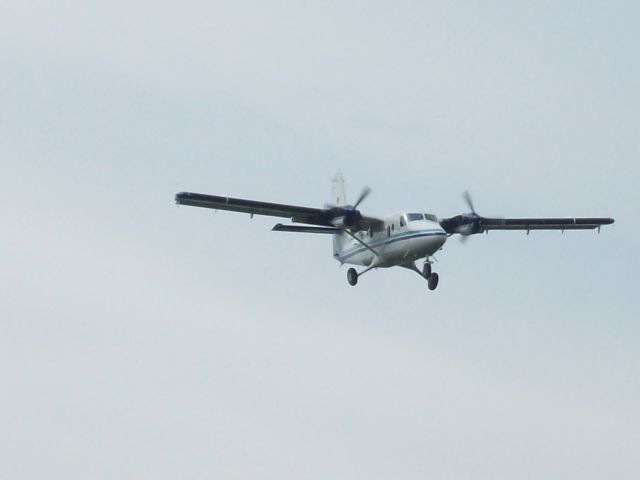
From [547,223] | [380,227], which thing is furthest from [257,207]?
[547,223]

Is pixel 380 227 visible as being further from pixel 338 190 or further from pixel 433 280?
pixel 338 190

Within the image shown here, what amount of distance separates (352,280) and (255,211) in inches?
265

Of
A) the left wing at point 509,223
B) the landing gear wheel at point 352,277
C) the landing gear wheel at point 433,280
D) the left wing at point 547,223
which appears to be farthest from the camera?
the left wing at point 547,223

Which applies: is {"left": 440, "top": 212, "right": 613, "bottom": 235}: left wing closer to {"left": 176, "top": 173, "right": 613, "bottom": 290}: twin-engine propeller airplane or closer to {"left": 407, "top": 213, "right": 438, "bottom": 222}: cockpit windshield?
{"left": 176, "top": 173, "right": 613, "bottom": 290}: twin-engine propeller airplane

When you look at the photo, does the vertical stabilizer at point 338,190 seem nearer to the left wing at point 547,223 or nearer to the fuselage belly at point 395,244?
the fuselage belly at point 395,244

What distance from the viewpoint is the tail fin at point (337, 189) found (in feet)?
226

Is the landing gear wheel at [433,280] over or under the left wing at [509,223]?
under

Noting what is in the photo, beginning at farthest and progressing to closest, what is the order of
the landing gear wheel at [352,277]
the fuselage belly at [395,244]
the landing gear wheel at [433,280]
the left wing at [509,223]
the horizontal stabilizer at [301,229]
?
the landing gear wheel at [352,277] < the left wing at [509,223] < the horizontal stabilizer at [301,229] < the landing gear wheel at [433,280] < the fuselage belly at [395,244]

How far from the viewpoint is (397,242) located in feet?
183

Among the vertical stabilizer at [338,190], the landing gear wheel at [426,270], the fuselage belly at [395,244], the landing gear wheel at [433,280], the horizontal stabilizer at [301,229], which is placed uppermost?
the vertical stabilizer at [338,190]

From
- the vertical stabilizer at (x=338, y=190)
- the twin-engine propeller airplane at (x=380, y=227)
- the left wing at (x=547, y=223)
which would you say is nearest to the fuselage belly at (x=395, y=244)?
the twin-engine propeller airplane at (x=380, y=227)

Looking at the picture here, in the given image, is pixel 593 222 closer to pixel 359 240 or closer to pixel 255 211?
pixel 359 240

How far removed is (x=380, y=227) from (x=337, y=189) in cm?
1218

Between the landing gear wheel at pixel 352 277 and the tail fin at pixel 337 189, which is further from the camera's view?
the tail fin at pixel 337 189
